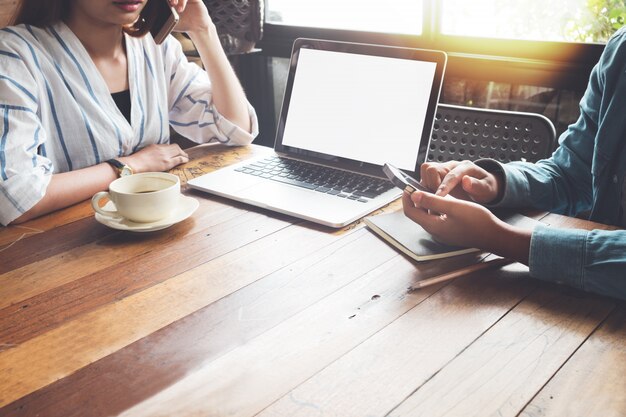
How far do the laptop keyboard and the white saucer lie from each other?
0.72ft

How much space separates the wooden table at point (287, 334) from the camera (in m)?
0.56

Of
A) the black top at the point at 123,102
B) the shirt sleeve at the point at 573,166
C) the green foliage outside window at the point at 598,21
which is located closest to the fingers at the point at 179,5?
the black top at the point at 123,102

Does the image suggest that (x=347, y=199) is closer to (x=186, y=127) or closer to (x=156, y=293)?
(x=156, y=293)

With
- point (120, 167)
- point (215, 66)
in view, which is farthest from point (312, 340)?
point (215, 66)

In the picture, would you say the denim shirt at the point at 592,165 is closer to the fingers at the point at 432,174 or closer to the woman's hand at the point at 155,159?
the fingers at the point at 432,174

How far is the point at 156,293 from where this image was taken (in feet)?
2.52

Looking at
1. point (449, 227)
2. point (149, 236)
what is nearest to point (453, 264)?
point (449, 227)

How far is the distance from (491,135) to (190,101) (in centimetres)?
81

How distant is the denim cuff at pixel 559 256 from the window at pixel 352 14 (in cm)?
174

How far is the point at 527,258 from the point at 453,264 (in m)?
0.10

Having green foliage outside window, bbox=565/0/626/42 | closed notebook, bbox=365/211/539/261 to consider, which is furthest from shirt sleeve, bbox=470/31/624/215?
green foliage outside window, bbox=565/0/626/42

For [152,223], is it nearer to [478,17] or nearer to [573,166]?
[573,166]

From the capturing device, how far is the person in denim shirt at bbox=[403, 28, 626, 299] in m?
0.76

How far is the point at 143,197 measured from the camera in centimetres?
93
